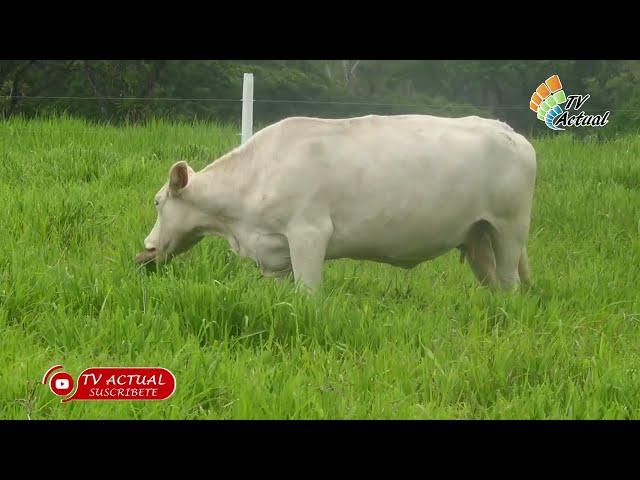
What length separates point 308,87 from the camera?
11.3 meters

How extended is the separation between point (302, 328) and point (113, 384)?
1268mm

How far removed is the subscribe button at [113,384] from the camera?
10.7 feet

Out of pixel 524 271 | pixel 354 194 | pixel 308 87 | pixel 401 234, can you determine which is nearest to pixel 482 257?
pixel 524 271

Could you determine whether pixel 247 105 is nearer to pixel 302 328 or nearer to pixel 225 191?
pixel 225 191

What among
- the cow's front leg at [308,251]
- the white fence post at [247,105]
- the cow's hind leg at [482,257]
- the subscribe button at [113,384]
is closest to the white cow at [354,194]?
the cow's front leg at [308,251]

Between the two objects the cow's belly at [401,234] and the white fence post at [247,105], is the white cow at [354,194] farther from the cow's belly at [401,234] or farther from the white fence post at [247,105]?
the white fence post at [247,105]

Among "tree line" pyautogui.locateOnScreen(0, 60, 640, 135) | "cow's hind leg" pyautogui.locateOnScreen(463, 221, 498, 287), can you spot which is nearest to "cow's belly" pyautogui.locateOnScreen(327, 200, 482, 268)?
"cow's hind leg" pyautogui.locateOnScreen(463, 221, 498, 287)

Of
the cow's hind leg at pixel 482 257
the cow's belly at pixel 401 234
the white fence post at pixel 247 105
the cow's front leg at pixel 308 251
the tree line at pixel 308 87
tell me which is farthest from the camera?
the tree line at pixel 308 87

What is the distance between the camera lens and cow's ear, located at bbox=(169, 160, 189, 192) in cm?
552

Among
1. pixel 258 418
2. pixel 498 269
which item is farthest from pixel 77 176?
pixel 258 418

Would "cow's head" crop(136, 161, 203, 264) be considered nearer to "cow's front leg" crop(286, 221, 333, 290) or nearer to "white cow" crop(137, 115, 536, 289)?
"white cow" crop(137, 115, 536, 289)

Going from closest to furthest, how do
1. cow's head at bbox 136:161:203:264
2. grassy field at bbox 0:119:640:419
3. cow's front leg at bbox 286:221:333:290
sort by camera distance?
grassy field at bbox 0:119:640:419 → cow's front leg at bbox 286:221:333:290 → cow's head at bbox 136:161:203:264

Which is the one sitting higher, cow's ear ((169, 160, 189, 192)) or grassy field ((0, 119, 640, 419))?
cow's ear ((169, 160, 189, 192))

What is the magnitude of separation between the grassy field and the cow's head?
0.14 metres
